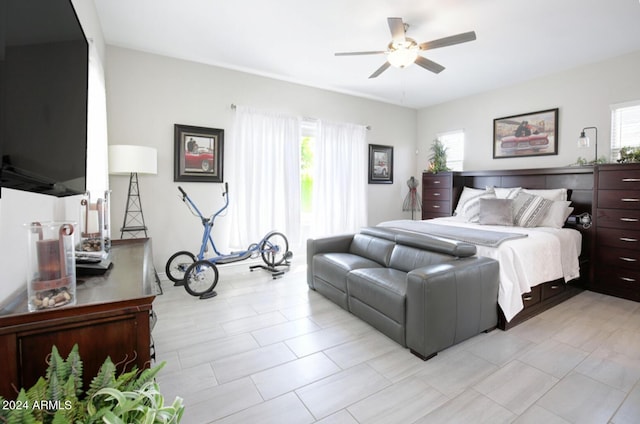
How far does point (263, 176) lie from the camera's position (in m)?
4.50

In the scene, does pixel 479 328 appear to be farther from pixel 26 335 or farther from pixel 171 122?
pixel 171 122

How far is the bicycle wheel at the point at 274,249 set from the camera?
4.25 m

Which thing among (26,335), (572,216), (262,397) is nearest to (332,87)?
(572,216)

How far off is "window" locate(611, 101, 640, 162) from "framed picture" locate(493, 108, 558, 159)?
24.5 inches

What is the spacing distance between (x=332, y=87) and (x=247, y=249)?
295cm

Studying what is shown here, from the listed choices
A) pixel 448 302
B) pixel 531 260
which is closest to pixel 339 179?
pixel 531 260

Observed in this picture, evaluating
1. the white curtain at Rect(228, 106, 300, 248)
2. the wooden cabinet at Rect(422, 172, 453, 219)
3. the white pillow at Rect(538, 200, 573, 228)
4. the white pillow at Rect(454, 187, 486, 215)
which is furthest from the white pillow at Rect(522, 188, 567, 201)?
the white curtain at Rect(228, 106, 300, 248)

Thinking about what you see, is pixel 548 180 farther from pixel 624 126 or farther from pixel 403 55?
pixel 403 55

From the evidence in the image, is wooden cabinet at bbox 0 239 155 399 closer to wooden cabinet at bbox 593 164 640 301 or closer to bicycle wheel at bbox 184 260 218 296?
bicycle wheel at bbox 184 260 218 296

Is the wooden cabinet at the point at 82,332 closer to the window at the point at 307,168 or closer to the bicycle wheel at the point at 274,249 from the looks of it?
the bicycle wheel at the point at 274,249

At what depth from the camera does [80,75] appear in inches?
56.7

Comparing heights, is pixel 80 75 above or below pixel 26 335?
above

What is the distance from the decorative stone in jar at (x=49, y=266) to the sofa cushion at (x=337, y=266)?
2.17 m

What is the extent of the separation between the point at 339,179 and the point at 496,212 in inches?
95.6
